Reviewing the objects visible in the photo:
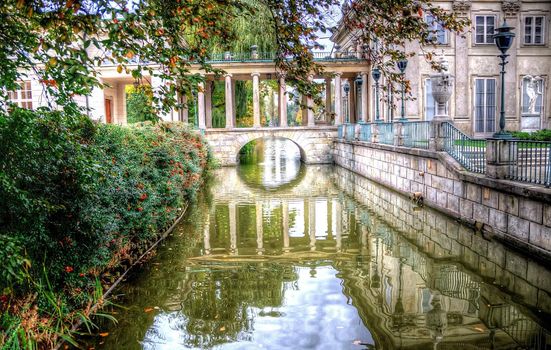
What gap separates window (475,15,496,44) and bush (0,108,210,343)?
76.1ft

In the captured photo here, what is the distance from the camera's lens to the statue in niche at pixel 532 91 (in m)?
25.5

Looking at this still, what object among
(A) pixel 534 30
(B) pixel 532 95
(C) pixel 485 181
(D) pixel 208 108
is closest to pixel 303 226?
(C) pixel 485 181

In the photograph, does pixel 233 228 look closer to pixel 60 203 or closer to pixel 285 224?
pixel 285 224

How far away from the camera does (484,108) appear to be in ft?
84.6

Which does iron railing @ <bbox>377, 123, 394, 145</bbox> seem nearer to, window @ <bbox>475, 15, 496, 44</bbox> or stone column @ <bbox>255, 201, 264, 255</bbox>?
stone column @ <bbox>255, 201, 264, 255</bbox>

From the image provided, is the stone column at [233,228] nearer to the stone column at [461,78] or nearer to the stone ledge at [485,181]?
the stone ledge at [485,181]

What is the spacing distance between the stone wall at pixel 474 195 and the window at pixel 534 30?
12550 mm

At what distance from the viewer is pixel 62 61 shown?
452 cm

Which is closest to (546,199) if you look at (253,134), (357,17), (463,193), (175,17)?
(463,193)

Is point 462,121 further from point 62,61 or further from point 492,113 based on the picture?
point 62,61

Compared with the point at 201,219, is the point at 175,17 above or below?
above

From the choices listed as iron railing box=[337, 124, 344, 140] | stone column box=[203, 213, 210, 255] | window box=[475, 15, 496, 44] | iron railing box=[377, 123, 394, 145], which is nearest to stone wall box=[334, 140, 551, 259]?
iron railing box=[377, 123, 394, 145]

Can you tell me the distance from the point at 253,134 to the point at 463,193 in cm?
2096

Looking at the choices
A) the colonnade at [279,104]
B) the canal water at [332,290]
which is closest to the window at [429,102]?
the colonnade at [279,104]
